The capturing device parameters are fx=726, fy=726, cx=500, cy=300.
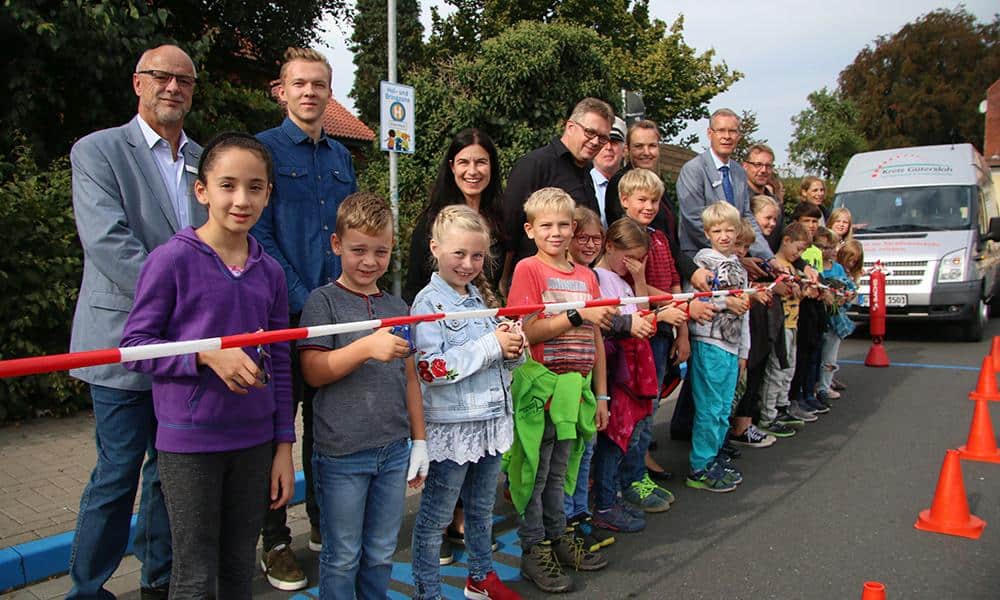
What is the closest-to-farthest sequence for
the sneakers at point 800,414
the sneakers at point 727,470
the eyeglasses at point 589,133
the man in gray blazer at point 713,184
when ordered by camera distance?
the eyeglasses at point 589,133, the sneakers at point 727,470, the man in gray blazer at point 713,184, the sneakers at point 800,414

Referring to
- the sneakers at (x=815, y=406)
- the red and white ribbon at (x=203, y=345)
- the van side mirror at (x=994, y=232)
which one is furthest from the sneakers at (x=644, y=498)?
the van side mirror at (x=994, y=232)

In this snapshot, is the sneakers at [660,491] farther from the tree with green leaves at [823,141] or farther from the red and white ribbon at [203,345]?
the tree with green leaves at [823,141]

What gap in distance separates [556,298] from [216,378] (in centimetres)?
180

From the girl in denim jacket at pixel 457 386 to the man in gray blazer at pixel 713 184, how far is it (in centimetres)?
313

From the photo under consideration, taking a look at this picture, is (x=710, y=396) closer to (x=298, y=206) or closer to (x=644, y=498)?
(x=644, y=498)

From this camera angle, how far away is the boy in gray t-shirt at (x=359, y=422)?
8.59 ft

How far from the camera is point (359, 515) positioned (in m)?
2.65

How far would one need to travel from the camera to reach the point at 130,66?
27.1 feet

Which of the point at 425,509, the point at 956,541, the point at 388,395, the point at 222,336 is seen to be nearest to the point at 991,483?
the point at 956,541

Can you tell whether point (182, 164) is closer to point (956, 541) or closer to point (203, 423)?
point (203, 423)

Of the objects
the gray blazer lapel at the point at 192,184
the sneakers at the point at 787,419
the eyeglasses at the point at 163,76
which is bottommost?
the sneakers at the point at 787,419

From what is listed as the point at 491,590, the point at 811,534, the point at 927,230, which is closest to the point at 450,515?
the point at 491,590

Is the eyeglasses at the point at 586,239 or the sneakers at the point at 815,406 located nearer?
the eyeglasses at the point at 586,239

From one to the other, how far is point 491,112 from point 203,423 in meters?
10.0
